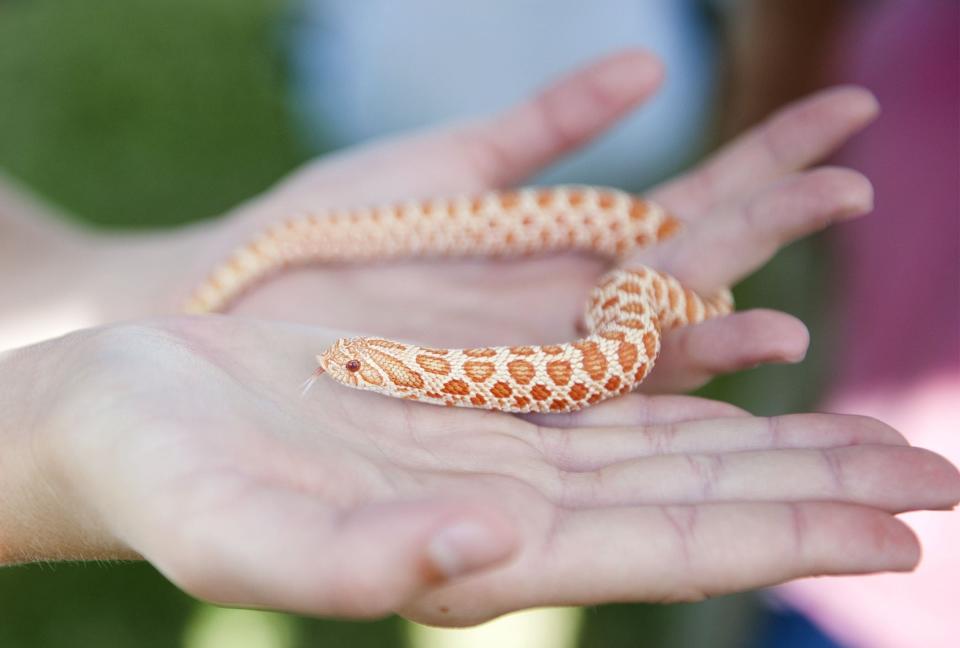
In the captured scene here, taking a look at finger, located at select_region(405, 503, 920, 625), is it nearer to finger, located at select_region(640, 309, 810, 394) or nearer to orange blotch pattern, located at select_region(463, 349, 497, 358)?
finger, located at select_region(640, 309, 810, 394)

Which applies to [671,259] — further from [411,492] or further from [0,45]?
[0,45]

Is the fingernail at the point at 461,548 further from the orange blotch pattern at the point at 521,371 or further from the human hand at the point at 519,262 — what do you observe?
the human hand at the point at 519,262

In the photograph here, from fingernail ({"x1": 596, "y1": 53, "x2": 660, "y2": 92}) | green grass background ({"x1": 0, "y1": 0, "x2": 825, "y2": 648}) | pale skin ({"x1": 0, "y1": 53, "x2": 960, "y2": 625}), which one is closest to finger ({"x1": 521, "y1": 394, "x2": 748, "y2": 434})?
pale skin ({"x1": 0, "y1": 53, "x2": 960, "y2": 625})

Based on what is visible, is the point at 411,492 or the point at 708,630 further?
the point at 708,630

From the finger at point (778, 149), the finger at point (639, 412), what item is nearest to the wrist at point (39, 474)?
the finger at point (639, 412)

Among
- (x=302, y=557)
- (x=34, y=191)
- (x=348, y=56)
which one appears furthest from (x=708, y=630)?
(x=34, y=191)

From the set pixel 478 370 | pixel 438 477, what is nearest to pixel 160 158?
pixel 478 370

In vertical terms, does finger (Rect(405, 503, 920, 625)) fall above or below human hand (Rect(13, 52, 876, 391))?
below
